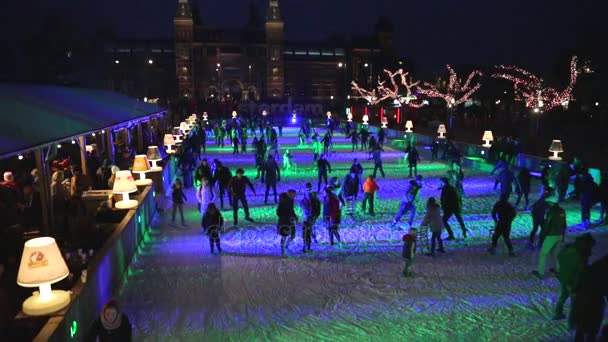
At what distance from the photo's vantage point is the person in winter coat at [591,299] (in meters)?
4.81

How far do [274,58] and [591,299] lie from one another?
248 ft

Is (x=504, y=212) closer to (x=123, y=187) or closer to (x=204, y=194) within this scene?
(x=204, y=194)

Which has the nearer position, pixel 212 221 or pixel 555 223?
pixel 555 223

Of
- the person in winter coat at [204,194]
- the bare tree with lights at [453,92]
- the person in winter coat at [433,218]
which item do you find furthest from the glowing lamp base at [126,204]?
the bare tree with lights at [453,92]

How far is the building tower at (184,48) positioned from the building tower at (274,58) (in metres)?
11.5

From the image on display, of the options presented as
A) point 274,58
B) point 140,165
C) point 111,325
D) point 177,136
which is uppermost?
point 274,58

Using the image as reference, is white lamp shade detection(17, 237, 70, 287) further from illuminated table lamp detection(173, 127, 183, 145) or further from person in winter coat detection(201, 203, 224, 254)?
illuminated table lamp detection(173, 127, 183, 145)

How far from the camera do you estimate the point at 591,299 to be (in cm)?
488

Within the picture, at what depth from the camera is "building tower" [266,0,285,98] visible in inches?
3039

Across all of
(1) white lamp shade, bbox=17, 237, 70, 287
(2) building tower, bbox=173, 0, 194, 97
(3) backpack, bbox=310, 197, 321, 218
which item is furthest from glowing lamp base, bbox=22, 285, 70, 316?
(2) building tower, bbox=173, 0, 194, 97

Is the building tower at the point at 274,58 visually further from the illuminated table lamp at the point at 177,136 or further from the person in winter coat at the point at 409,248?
the person in winter coat at the point at 409,248

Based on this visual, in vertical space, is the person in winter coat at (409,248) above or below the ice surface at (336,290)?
above

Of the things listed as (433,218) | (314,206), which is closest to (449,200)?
(433,218)

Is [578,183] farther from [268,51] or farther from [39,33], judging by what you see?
[268,51]
